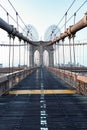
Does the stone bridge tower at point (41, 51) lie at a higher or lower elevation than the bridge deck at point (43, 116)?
higher

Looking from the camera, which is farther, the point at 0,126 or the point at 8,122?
the point at 8,122

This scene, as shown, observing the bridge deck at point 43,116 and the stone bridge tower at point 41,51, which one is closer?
the bridge deck at point 43,116

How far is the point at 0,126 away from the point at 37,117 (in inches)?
75.5

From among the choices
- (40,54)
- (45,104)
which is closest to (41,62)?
(40,54)

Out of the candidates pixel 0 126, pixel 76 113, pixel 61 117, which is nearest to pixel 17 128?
pixel 0 126

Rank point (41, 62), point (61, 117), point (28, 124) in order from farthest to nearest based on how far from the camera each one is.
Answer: point (41, 62) < point (61, 117) < point (28, 124)

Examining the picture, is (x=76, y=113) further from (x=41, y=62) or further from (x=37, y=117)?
(x=41, y=62)

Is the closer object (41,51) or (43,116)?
(43,116)

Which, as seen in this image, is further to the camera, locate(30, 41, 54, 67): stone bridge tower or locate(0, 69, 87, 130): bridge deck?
locate(30, 41, 54, 67): stone bridge tower

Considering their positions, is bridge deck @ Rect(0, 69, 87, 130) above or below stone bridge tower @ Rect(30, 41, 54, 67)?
below

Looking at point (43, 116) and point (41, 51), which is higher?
point (41, 51)

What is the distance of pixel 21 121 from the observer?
10680 mm

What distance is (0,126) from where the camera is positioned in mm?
9875

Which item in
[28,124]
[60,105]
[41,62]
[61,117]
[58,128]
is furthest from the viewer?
[41,62]
